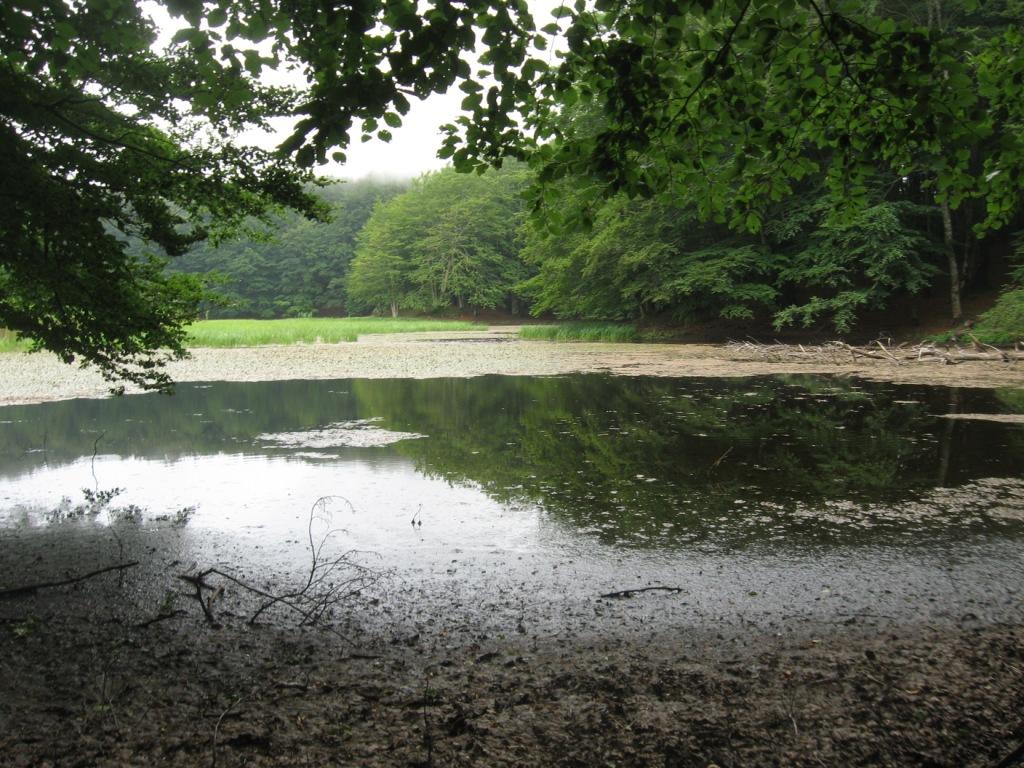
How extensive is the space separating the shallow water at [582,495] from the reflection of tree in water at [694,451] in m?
0.04

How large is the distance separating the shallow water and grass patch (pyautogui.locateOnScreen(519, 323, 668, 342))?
14.7 meters

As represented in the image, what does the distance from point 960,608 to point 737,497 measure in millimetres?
2193

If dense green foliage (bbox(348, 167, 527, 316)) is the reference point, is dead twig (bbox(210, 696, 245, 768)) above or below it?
below

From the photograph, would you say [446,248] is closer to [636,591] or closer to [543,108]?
[543,108]

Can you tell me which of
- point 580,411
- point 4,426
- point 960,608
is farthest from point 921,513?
point 4,426

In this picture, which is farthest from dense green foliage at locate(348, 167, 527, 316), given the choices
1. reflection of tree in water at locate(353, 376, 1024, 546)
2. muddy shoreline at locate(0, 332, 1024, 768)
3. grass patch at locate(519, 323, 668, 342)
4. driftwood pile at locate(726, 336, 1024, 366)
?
muddy shoreline at locate(0, 332, 1024, 768)

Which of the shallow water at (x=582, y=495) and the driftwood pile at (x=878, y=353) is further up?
the driftwood pile at (x=878, y=353)

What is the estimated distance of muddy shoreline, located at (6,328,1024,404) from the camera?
12.6 meters

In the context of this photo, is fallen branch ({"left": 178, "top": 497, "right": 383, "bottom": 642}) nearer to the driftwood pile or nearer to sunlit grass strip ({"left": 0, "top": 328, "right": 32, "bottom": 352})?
the driftwood pile

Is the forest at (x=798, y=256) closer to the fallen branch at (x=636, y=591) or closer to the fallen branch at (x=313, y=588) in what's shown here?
the fallen branch at (x=313, y=588)

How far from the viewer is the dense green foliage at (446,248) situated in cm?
4675

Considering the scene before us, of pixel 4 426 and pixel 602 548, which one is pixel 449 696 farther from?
pixel 4 426

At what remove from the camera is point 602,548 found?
423 cm

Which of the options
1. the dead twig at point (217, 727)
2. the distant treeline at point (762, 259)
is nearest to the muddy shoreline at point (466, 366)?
the distant treeline at point (762, 259)
